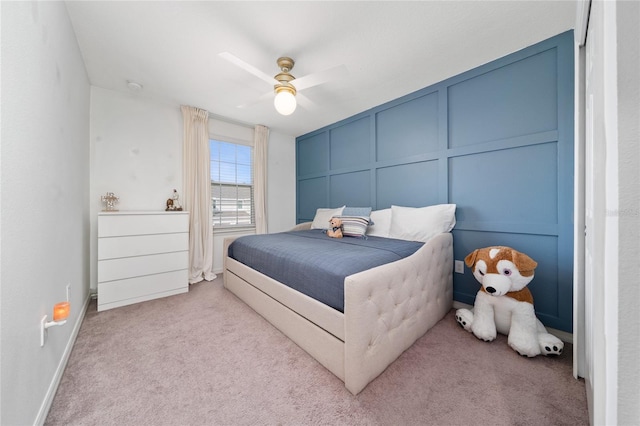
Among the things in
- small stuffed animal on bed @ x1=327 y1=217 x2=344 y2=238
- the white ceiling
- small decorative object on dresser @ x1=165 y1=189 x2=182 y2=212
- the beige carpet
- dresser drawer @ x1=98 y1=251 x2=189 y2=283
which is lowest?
the beige carpet

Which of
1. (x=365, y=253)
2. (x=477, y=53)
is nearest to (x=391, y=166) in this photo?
(x=477, y=53)

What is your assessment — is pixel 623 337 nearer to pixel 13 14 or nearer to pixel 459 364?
pixel 459 364

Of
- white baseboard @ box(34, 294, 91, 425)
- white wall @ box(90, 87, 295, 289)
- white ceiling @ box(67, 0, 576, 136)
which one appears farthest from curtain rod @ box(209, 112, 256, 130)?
white baseboard @ box(34, 294, 91, 425)

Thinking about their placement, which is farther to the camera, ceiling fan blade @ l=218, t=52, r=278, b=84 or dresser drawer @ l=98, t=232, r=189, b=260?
dresser drawer @ l=98, t=232, r=189, b=260

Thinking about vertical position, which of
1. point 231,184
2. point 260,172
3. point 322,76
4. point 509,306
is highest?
point 322,76

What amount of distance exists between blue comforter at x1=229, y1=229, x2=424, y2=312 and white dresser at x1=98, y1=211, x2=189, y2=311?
3.12 ft

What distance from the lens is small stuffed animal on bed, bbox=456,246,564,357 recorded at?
1562mm

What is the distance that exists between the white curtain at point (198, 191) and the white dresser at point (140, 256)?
0.40 metres

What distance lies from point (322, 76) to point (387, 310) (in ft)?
5.89

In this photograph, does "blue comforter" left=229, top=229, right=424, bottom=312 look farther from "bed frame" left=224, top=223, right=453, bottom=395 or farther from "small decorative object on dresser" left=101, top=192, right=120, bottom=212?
"small decorative object on dresser" left=101, top=192, right=120, bottom=212

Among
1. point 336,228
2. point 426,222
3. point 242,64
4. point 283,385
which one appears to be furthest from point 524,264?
point 242,64

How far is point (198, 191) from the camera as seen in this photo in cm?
333

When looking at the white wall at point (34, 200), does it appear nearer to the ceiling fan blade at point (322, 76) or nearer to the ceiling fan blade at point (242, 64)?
the ceiling fan blade at point (242, 64)

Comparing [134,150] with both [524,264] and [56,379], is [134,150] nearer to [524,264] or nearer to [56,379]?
[56,379]
